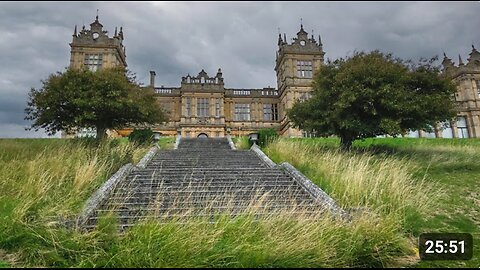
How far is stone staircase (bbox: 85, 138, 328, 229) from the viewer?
5363 mm

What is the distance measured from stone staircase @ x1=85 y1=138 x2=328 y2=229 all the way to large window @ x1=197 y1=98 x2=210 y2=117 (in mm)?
19652

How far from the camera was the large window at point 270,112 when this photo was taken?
34.6m

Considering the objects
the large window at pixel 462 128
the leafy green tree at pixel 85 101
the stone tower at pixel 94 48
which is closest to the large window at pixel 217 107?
the stone tower at pixel 94 48

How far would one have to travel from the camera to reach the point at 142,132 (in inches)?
646

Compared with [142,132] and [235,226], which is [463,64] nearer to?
[142,132]

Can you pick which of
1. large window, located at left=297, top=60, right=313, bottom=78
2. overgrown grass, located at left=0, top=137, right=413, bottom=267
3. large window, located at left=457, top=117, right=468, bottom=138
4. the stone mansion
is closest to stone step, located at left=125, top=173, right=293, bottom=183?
overgrown grass, located at left=0, top=137, right=413, bottom=267

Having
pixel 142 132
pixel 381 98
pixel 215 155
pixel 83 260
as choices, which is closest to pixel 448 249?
pixel 83 260

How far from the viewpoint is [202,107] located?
33.0 m

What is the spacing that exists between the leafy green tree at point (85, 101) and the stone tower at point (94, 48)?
18.2 metres

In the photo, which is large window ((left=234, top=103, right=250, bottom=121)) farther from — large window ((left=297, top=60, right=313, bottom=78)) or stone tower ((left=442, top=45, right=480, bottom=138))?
stone tower ((left=442, top=45, right=480, bottom=138))

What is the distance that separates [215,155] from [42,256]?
8.93 metres

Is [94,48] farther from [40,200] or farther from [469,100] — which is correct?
→ [469,100]

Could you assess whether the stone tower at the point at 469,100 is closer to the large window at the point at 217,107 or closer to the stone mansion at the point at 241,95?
the stone mansion at the point at 241,95

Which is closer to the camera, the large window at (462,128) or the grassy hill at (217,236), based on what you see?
the grassy hill at (217,236)
